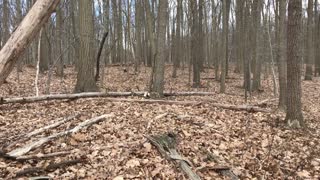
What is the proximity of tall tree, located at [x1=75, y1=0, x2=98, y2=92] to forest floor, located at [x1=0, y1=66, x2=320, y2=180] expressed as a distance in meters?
1.08

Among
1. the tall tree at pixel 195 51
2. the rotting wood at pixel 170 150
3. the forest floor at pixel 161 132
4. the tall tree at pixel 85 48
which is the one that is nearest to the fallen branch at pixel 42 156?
the forest floor at pixel 161 132

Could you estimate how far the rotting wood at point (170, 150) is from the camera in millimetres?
4898

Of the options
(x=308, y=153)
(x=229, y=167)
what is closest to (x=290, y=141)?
(x=308, y=153)

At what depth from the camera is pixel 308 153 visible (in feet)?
20.9

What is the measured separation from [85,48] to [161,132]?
5.10 meters

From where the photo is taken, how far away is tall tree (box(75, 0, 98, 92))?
400 inches

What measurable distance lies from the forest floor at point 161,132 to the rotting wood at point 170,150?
10cm

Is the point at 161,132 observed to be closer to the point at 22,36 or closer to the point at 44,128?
the point at 44,128

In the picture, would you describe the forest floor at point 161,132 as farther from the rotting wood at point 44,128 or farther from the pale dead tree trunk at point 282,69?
the pale dead tree trunk at point 282,69

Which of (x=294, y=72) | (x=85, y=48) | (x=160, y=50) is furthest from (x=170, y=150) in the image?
(x=85, y=48)

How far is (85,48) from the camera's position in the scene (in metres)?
10.2

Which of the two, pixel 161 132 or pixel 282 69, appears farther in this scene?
pixel 282 69

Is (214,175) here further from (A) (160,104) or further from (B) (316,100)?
(B) (316,100)

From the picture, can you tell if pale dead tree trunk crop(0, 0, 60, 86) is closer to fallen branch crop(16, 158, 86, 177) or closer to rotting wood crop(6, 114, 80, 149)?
fallen branch crop(16, 158, 86, 177)
